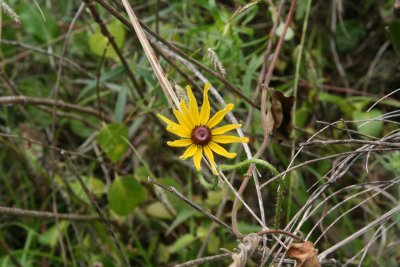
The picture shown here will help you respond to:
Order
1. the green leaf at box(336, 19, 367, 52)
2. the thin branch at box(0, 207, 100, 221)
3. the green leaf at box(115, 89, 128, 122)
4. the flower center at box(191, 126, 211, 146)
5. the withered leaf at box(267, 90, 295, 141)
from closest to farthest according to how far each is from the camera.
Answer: the flower center at box(191, 126, 211, 146) → the withered leaf at box(267, 90, 295, 141) → the thin branch at box(0, 207, 100, 221) → the green leaf at box(115, 89, 128, 122) → the green leaf at box(336, 19, 367, 52)

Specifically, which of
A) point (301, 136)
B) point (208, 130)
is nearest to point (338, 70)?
point (301, 136)

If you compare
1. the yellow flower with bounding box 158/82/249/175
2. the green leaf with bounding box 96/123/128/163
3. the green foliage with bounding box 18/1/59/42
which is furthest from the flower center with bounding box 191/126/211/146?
the green foliage with bounding box 18/1/59/42

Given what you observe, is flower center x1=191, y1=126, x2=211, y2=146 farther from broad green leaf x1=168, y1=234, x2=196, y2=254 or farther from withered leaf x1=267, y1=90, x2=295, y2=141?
broad green leaf x1=168, y1=234, x2=196, y2=254

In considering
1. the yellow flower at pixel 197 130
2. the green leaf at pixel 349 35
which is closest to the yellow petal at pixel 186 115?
the yellow flower at pixel 197 130

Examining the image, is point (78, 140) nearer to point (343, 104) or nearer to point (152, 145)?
point (152, 145)

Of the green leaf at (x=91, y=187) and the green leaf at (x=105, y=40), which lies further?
the green leaf at (x=91, y=187)

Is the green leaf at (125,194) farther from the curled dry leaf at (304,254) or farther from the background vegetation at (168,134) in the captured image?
the curled dry leaf at (304,254)

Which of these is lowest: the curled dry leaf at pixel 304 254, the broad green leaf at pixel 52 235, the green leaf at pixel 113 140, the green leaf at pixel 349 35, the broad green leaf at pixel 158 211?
the broad green leaf at pixel 52 235
